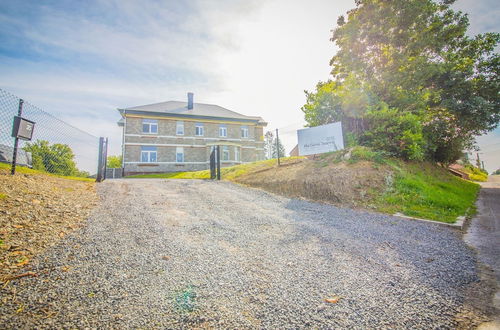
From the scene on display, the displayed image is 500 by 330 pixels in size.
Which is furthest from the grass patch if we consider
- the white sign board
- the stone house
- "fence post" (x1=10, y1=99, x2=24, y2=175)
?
the stone house

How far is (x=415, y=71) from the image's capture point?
1005 centimetres

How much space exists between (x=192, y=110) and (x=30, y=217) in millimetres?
22003

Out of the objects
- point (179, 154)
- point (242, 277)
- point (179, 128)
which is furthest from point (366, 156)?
point (179, 128)

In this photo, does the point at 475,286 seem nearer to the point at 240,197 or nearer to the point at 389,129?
the point at 240,197

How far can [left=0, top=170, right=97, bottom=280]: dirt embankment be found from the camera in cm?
230

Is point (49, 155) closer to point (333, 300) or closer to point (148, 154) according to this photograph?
point (333, 300)

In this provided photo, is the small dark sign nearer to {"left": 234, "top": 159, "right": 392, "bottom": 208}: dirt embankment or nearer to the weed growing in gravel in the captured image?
the weed growing in gravel

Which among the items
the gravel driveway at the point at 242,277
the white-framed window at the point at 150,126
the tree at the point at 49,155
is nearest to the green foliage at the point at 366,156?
the gravel driveway at the point at 242,277

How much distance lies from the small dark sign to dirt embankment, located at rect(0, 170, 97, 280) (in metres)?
1.31

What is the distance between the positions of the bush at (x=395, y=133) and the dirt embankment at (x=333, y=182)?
1.72 meters

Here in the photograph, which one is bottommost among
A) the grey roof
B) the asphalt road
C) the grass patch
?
the asphalt road

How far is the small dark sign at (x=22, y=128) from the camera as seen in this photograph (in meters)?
5.26

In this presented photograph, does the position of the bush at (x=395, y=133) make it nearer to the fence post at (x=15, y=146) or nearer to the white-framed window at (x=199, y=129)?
the fence post at (x=15, y=146)

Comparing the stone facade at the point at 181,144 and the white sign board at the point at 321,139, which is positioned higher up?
the stone facade at the point at 181,144
